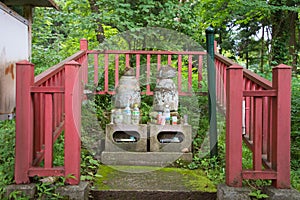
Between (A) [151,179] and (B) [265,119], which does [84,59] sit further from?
(B) [265,119]

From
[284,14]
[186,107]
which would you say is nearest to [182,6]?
[186,107]

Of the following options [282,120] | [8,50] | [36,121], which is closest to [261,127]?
[282,120]

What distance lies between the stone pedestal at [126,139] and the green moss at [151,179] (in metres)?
0.31

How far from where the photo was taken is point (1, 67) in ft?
11.4

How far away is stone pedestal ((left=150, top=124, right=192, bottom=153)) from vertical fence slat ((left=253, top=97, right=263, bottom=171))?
138 centimetres

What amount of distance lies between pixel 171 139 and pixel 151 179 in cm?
96

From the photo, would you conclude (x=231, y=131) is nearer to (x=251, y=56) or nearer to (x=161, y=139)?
(x=161, y=139)

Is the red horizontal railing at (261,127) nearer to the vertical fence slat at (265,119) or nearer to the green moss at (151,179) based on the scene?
the vertical fence slat at (265,119)

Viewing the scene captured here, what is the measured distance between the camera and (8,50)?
363 cm

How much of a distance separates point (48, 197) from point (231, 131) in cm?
155

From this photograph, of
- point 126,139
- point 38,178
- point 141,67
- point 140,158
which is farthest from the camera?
point 141,67

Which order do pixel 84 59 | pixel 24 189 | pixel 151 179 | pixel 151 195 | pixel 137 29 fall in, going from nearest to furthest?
pixel 24 189 < pixel 151 195 < pixel 151 179 < pixel 84 59 < pixel 137 29

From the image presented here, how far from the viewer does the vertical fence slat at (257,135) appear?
2553 millimetres

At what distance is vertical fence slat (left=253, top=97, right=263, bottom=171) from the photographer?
8.38 ft
